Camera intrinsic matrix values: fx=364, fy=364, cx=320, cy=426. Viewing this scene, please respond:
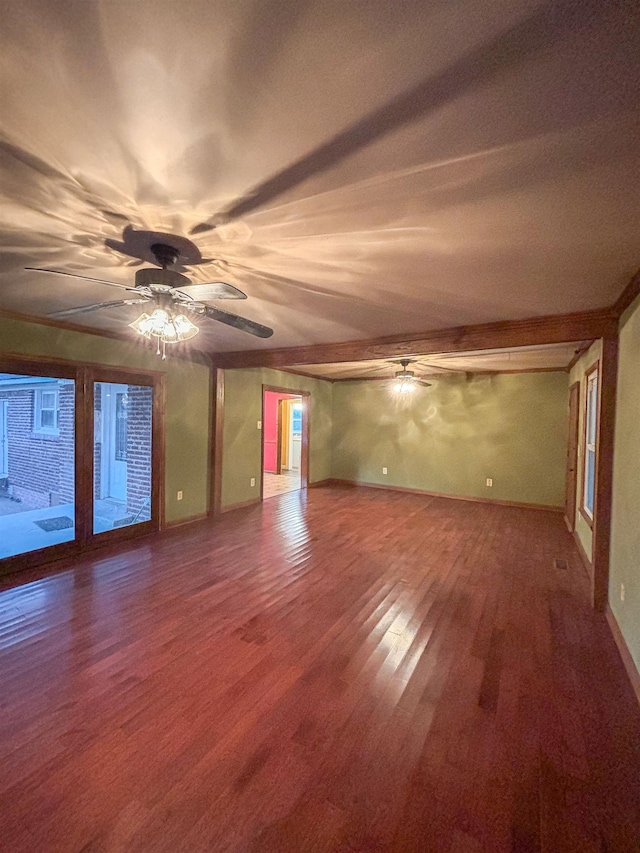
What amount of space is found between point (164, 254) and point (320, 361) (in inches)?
101

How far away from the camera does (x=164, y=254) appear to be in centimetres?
186

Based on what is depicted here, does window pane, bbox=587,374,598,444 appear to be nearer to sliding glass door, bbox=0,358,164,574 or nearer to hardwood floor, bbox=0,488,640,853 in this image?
hardwood floor, bbox=0,488,640,853

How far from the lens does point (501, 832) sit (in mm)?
1281

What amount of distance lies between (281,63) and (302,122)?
0.58 ft

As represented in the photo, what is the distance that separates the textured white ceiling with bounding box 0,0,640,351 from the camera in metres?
0.83

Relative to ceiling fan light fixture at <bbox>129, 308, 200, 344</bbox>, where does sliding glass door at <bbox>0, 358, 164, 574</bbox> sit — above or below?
below

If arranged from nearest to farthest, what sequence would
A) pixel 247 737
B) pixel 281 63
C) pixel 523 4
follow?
pixel 523 4, pixel 281 63, pixel 247 737

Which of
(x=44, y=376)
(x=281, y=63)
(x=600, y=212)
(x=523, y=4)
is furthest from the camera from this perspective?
(x=44, y=376)

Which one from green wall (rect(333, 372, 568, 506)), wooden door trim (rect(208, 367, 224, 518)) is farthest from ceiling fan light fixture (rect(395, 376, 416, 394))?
wooden door trim (rect(208, 367, 224, 518))

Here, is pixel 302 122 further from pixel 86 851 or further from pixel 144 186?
pixel 86 851

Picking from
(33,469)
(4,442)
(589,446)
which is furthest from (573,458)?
(4,442)

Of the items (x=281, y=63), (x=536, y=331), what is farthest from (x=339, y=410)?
(x=281, y=63)

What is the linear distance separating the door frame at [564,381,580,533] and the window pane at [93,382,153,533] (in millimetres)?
5296

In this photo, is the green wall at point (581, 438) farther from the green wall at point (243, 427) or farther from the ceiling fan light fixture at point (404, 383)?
the green wall at point (243, 427)
